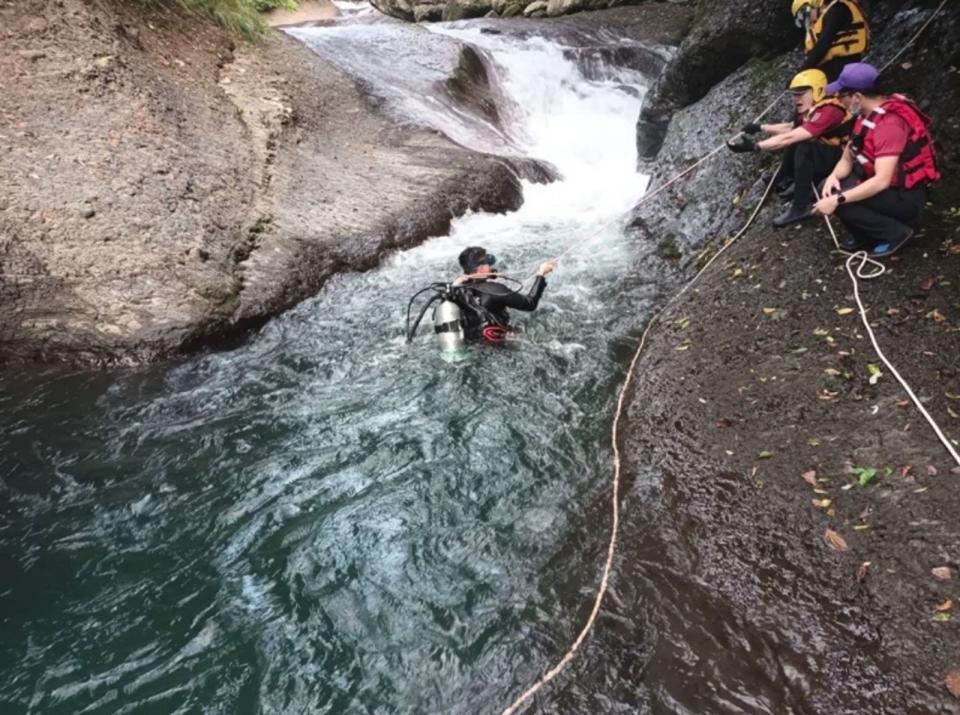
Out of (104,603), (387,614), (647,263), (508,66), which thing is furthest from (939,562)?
(508,66)

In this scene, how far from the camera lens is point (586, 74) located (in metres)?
17.6

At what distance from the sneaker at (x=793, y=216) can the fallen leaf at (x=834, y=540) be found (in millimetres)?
3531

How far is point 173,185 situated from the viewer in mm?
8453

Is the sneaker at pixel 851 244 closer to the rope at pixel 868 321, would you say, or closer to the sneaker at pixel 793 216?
the rope at pixel 868 321

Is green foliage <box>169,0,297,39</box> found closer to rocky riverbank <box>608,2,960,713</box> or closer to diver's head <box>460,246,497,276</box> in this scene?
diver's head <box>460,246,497,276</box>

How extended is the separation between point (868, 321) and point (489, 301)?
11.2 ft

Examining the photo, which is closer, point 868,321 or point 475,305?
point 868,321

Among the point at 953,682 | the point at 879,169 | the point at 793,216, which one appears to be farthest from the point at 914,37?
the point at 953,682

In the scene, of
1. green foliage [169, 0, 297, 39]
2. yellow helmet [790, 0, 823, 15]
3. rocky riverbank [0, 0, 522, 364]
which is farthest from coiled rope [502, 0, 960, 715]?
green foliage [169, 0, 297, 39]

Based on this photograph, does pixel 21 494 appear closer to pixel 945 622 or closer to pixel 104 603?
pixel 104 603

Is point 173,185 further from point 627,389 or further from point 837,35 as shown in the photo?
point 837,35

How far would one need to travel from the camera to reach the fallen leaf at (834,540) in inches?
135

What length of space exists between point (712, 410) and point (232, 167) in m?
7.68

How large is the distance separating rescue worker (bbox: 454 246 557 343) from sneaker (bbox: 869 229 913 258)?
9.41 ft
